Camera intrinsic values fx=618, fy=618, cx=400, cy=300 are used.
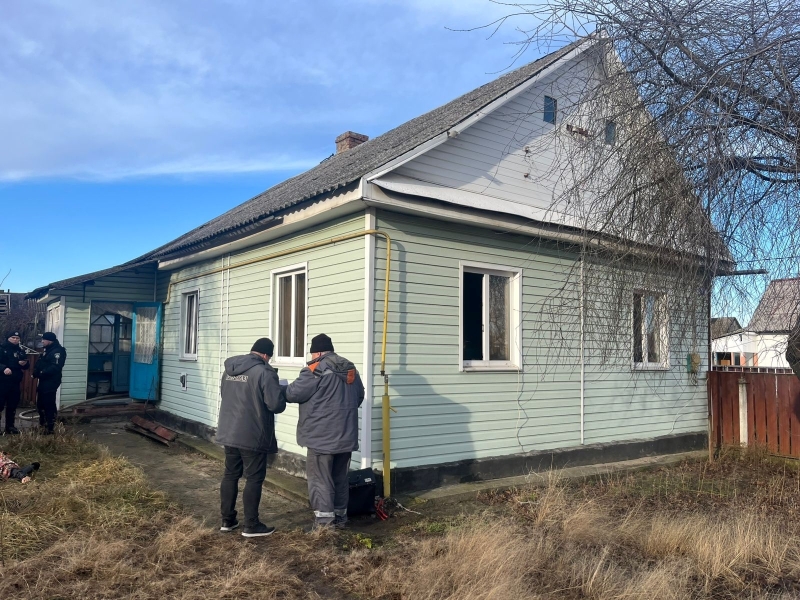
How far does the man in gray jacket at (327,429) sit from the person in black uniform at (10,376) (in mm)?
7440

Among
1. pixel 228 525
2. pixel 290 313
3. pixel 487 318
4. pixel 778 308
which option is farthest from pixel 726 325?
pixel 290 313

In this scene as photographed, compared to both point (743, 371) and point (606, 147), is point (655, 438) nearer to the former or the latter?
point (743, 371)

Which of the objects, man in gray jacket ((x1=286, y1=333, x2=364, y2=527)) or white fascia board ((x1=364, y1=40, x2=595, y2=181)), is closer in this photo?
man in gray jacket ((x1=286, y1=333, x2=364, y2=527))

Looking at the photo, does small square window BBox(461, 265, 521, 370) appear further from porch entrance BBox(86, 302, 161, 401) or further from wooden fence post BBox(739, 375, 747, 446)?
porch entrance BBox(86, 302, 161, 401)

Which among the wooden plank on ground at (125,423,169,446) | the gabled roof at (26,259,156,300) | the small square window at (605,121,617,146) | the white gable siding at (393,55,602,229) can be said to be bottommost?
the wooden plank on ground at (125,423,169,446)

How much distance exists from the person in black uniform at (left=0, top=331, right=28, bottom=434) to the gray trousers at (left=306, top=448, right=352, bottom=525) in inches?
293

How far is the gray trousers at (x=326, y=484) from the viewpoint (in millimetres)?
5758

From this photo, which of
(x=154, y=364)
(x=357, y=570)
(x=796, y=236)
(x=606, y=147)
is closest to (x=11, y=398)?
(x=154, y=364)

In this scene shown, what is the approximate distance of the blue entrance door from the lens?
42.0 ft

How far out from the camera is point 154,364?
12781 millimetres

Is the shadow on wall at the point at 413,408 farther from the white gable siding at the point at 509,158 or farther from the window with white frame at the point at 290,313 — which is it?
the window with white frame at the point at 290,313

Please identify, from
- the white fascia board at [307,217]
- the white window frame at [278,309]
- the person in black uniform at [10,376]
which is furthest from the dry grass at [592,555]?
the person in black uniform at [10,376]

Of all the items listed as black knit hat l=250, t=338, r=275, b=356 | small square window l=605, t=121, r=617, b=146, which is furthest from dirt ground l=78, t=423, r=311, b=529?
small square window l=605, t=121, r=617, b=146

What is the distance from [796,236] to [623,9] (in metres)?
2.40
